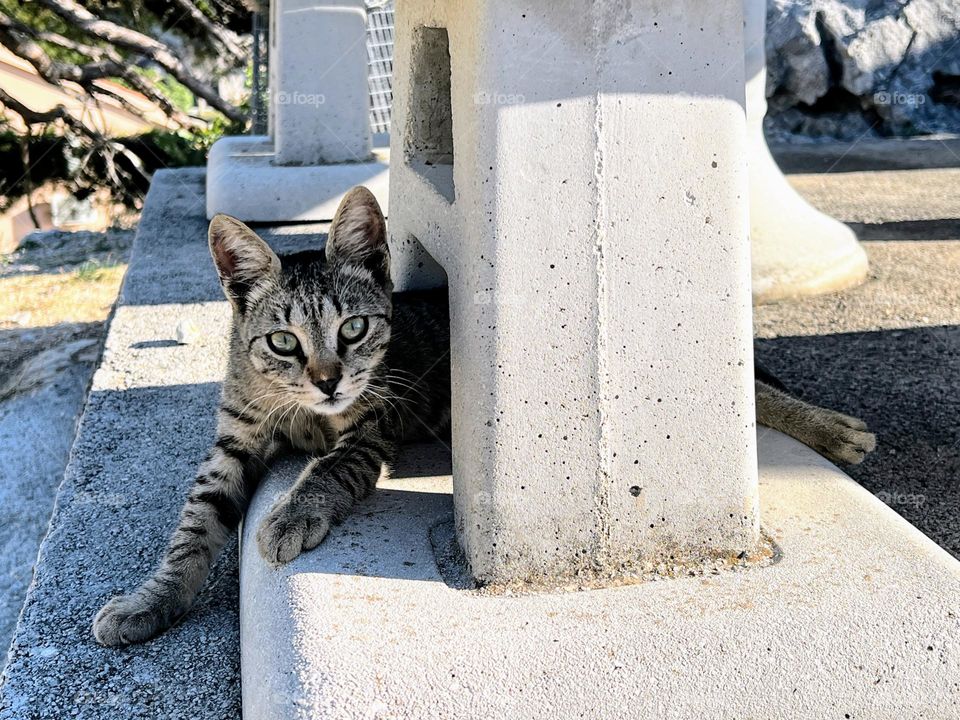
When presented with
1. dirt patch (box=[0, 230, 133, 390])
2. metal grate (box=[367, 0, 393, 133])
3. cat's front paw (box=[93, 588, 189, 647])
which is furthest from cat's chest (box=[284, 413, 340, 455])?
metal grate (box=[367, 0, 393, 133])

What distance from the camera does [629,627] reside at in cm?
210

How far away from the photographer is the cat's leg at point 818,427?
10.1 ft

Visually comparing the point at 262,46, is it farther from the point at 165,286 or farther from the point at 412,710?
the point at 412,710

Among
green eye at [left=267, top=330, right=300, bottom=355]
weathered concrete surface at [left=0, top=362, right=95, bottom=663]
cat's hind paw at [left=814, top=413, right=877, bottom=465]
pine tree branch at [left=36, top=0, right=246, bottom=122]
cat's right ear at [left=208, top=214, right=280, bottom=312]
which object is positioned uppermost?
pine tree branch at [left=36, top=0, right=246, bottom=122]

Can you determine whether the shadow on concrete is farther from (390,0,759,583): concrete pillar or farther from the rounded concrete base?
(390,0,759,583): concrete pillar

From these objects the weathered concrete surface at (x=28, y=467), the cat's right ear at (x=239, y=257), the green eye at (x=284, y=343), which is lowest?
the weathered concrete surface at (x=28, y=467)

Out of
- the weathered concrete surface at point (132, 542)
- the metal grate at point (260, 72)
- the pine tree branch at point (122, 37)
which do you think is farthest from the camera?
the pine tree branch at point (122, 37)

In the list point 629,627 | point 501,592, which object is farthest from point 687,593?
point 501,592

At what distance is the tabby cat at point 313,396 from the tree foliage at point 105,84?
25.2 feet

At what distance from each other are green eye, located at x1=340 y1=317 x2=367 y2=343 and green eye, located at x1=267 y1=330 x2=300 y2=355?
0.12m

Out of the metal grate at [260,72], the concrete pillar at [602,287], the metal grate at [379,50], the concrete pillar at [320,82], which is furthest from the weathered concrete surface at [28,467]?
the metal grate at [260,72]

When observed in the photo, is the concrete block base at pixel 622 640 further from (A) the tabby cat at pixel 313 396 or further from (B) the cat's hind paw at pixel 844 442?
(B) the cat's hind paw at pixel 844 442

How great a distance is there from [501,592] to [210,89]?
33.0 ft

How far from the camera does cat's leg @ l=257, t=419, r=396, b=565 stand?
7.85ft
